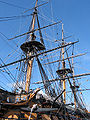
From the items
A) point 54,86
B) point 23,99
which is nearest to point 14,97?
point 23,99

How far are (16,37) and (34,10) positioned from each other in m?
5.06

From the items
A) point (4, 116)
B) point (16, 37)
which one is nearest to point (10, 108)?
point (4, 116)

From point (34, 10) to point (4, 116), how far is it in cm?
1683

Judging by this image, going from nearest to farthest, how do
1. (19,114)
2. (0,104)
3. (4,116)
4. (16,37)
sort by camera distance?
(0,104) → (4,116) → (19,114) → (16,37)

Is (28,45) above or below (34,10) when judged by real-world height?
below

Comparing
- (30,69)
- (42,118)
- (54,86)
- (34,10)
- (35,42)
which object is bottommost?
(42,118)

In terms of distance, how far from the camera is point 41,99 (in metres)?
10.6

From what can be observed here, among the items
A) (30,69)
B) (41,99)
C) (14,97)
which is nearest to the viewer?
(14,97)

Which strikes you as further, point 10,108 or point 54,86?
point 54,86

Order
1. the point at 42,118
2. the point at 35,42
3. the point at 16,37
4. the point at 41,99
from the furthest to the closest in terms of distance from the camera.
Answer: the point at 16,37, the point at 35,42, the point at 41,99, the point at 42,118

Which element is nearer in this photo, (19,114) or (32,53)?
(19,114)

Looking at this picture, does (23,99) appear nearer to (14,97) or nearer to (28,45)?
(14,97)

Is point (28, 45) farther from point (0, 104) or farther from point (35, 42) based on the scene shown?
point (0, 104)

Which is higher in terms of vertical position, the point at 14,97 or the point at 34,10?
the point at 34,10
